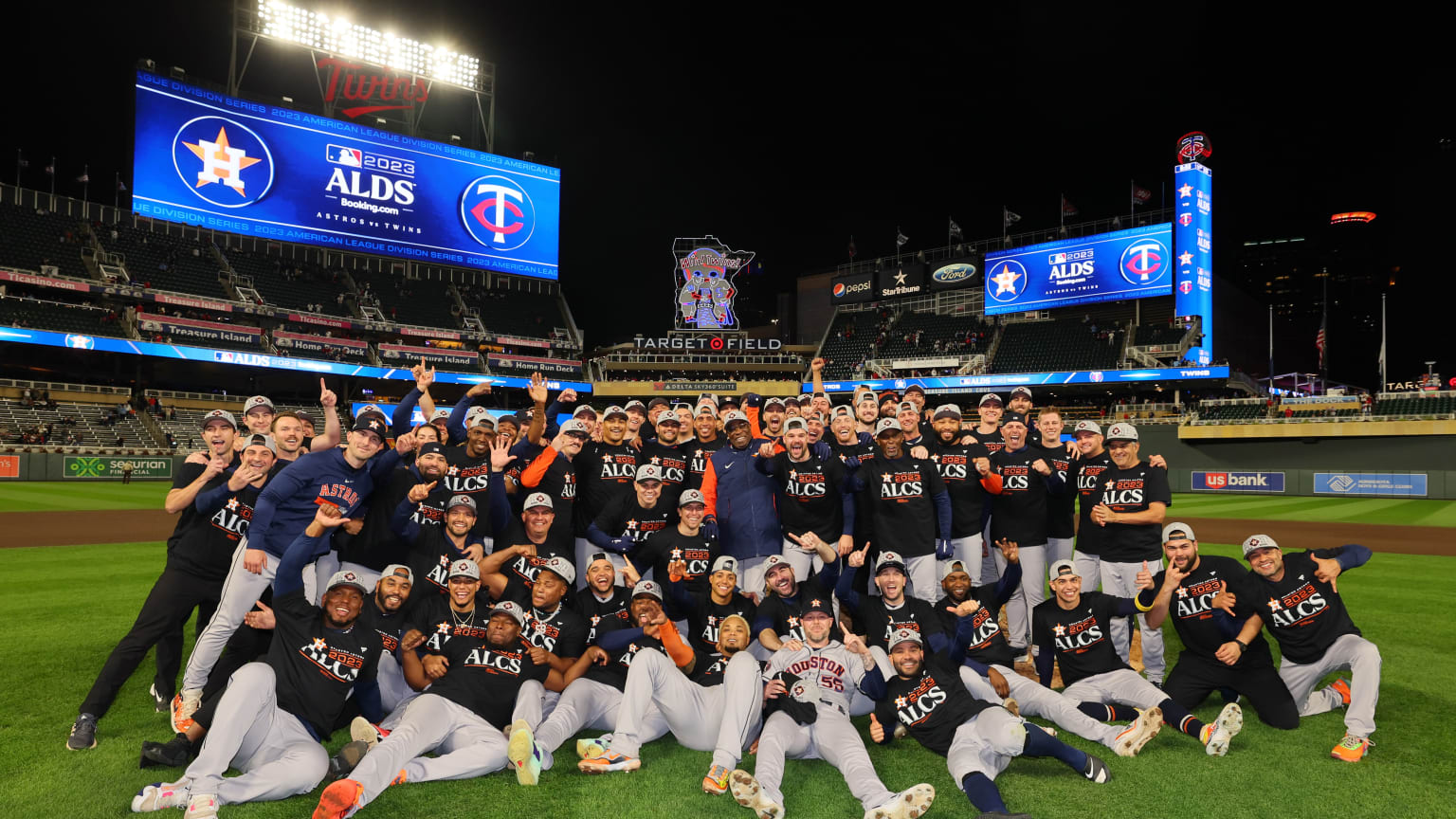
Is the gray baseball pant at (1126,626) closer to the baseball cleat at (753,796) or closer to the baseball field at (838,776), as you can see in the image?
the baseball field at (838,776)

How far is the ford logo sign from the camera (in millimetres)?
59228

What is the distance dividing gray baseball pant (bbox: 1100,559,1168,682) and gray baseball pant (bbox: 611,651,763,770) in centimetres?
409

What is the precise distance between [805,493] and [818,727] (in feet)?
9.20

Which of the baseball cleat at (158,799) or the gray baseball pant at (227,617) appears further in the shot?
the gray baseball pant at (227,617)

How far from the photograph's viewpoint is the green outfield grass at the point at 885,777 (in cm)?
504

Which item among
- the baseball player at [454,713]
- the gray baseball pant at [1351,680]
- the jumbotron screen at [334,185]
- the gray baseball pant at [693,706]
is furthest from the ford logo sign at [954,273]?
the baseball player at [454,713]

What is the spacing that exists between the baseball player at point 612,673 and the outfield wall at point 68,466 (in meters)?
31.7

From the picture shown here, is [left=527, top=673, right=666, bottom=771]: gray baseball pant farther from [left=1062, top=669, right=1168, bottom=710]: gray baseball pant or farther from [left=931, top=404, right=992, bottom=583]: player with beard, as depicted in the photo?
[left=931, top=404, right=992, bottom=583]: player with beard

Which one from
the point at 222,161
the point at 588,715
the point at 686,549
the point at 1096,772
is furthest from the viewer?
the point at 222,161

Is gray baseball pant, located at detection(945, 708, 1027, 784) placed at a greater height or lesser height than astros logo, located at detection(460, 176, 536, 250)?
lesser

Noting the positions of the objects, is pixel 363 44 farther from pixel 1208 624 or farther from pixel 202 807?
pixel 1208 624

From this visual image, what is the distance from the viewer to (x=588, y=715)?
6305 mm

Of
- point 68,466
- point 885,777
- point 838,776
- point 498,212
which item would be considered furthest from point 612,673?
point 498,212

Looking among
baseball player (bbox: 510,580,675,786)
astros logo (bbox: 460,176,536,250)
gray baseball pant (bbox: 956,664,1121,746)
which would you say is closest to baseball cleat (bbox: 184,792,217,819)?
baseball player (bbox: 510,580,675,786)
